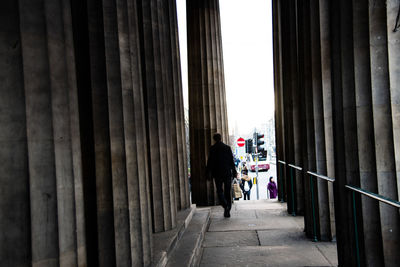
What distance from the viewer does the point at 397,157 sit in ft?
11.5

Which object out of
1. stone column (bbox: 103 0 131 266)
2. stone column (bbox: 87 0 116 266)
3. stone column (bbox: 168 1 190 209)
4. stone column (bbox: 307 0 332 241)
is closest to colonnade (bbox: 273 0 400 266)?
stone column (bbox: 307 0 332 241)

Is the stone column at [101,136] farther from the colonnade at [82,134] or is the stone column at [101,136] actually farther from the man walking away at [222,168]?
the man walking away at [222,168]

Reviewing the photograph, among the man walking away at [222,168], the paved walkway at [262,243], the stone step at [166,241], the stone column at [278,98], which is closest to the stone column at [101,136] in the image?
the stone step at [166,241]

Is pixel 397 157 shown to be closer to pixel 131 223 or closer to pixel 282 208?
pixel 131 223

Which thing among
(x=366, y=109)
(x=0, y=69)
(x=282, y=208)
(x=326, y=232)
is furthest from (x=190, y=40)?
(x=0, y=69)

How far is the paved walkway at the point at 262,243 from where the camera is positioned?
5.10 m

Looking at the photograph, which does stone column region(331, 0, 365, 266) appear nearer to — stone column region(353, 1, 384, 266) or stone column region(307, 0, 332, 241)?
stone column region(353, 1, 384, 266)

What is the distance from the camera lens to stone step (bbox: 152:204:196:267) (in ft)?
15.2

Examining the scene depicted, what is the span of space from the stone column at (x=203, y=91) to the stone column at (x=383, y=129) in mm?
7235

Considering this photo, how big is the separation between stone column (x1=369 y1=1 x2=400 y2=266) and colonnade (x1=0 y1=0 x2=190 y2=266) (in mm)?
2750

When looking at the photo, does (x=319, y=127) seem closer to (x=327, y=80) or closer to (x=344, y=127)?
(x=327, y=80)

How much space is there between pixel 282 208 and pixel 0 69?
8009 millimetres

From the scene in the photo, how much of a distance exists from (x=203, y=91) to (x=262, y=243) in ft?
19.8

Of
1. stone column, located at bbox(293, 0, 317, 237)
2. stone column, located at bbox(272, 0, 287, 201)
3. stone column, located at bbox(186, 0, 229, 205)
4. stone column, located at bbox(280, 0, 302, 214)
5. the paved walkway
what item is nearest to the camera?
the paved walkway
